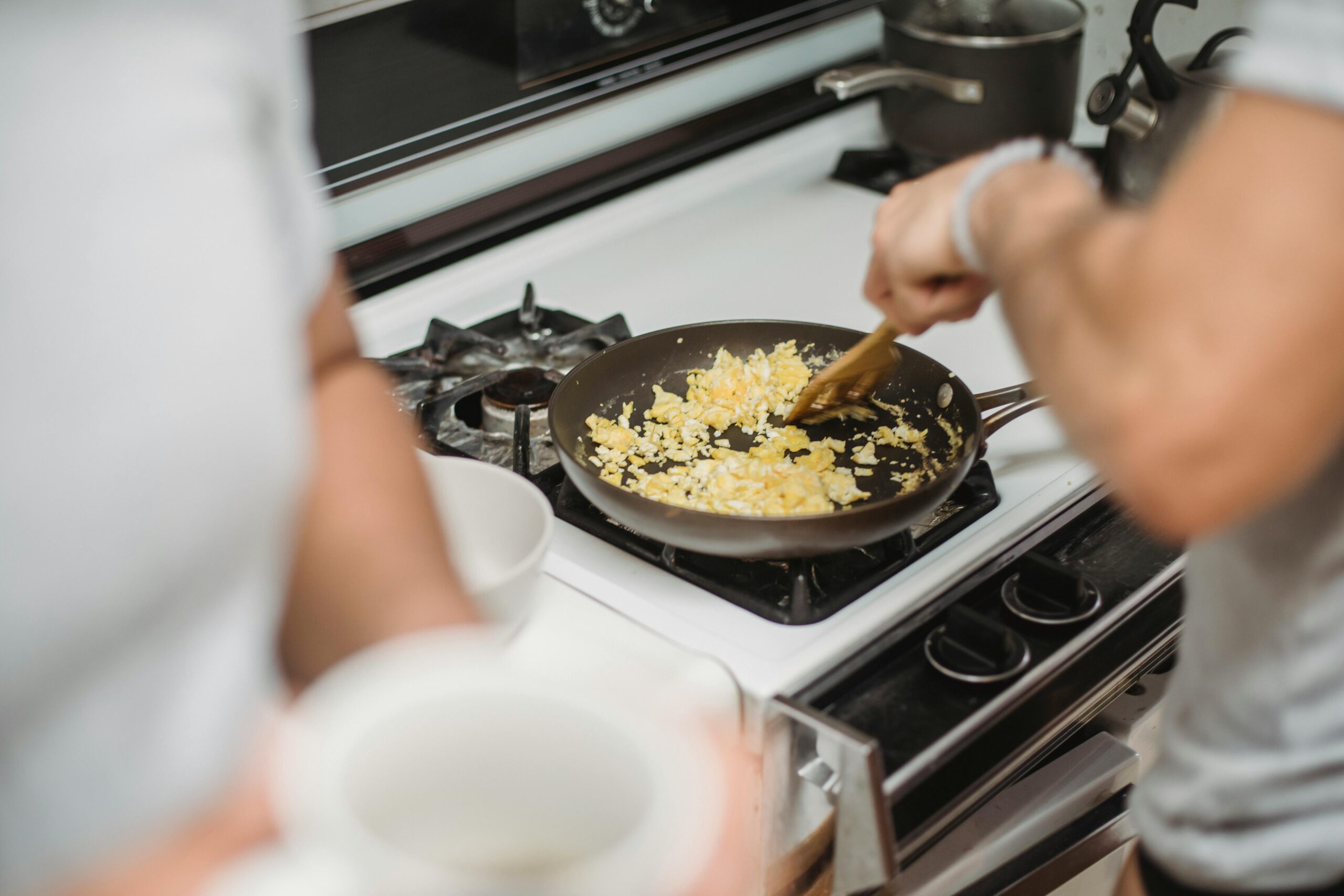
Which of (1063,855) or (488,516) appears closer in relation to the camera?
(488,516)

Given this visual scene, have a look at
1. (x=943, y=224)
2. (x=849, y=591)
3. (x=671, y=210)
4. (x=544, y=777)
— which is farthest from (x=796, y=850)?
(x=671, y=210)

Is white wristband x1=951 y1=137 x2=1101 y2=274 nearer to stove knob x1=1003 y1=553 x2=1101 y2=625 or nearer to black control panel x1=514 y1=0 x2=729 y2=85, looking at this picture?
stove knob x1=1003 y1=553 x2=1101 y2=625

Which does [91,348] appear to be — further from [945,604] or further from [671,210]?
[671,210]

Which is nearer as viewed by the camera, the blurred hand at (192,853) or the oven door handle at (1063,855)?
the blurred hand at (192,853)

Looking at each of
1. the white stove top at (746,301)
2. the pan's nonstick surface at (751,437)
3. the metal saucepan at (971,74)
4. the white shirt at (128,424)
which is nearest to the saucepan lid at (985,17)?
the metal saucepan at (971,74)

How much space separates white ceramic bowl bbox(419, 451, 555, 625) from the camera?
829 millimetres

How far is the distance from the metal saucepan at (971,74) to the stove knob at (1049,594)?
716 mm

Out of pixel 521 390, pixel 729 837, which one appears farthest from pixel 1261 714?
pixel 521 390

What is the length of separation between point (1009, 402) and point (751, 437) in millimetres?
227

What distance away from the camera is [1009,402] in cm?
105

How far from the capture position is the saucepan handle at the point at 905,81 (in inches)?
56.3

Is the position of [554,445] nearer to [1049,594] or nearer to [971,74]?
[1049,594]

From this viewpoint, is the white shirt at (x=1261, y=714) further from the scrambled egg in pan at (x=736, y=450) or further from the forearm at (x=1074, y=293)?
the scrambled egg in pan at (x=736, y=450)

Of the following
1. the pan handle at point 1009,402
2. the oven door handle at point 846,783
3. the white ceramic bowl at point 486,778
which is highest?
the white ceramic bowl at point 486,778
